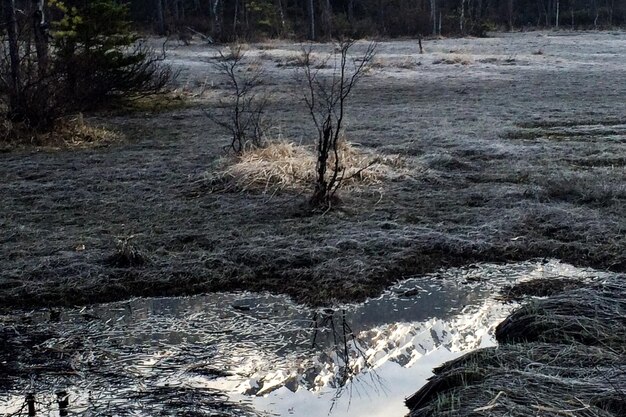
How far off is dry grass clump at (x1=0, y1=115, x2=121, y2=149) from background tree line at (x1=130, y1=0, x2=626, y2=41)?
19383mm

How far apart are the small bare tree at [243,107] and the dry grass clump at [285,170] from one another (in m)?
0.44

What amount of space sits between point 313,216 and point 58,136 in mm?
5449

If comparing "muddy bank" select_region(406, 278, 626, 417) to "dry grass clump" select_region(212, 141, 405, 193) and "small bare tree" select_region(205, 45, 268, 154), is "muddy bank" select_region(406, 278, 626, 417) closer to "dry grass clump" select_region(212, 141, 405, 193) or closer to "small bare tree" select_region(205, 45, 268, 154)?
"dry grass clump" select_region(212, 141, 405, 193)

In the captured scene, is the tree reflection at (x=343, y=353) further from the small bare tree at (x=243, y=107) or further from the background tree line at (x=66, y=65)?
the background tree line at (x=66, y=65)

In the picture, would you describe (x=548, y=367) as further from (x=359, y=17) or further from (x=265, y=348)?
(x=359, y=17)

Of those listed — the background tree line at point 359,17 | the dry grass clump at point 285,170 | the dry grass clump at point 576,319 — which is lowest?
the dry grass clump at point 576,319

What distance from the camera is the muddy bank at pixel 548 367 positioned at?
3018mm

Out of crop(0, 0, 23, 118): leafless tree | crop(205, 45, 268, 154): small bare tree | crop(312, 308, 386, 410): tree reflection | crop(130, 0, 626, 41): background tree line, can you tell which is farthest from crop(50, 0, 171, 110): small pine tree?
crop(130, 0, 626, 41): background tree line

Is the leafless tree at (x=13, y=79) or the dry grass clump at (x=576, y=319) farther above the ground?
the leafless tree at (x=13, y=79)

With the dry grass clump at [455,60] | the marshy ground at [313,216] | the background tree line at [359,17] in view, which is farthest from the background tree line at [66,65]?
the background tree line at [359,17]

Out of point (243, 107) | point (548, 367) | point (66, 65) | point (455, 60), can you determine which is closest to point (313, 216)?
point (243, 107)

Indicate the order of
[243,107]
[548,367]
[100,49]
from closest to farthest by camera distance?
1. [548,367]
2. [243,107]
3. [100,49]

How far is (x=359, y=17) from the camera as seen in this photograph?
43375 millimetres

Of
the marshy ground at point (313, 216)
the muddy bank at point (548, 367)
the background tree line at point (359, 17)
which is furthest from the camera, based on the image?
the background tree line at point (359, 17)
